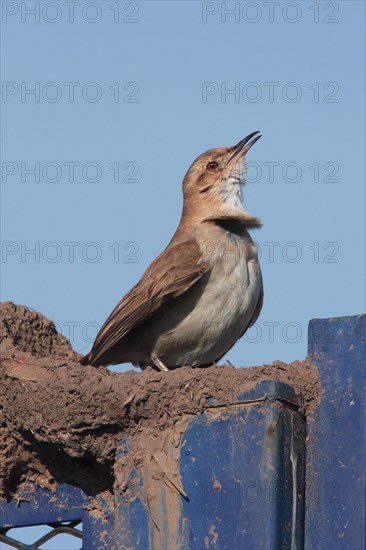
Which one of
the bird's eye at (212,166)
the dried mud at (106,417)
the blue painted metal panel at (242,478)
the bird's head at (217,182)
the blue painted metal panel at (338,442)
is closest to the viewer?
the blue painted metal panel at (338,442)

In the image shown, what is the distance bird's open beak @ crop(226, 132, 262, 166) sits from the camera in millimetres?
11227

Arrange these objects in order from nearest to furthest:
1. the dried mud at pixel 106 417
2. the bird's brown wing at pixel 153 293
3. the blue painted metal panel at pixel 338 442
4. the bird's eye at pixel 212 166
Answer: the blue painted metal panel at pixel 338 442 → the dried mud at pixel 106 417 → the bird's brown wing at pixel 153 293 → the bird's eye at pixel 212 166

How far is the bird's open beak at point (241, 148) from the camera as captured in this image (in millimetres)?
11227

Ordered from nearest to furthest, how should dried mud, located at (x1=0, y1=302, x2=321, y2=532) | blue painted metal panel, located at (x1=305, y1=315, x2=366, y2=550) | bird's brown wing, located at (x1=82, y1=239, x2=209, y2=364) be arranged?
blue painted metal panel, located at (x1=305, y1=315, x2=366, y2=550)
dried mud, located at (x1=0, y1=302, x2=321, y2=532)
bird's brown wing, located at (x1=82, y1=239, x2=209, y2=364)

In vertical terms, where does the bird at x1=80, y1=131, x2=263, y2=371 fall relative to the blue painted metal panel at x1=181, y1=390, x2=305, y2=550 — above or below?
above

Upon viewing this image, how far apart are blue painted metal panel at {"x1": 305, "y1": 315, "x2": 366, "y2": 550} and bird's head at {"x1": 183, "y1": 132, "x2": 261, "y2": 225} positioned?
3795 millimetres

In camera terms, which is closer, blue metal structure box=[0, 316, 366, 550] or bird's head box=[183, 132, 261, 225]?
blue metal structure box=[0, 316, 366, 550]

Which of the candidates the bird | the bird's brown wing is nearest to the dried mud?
the bird's brown wing

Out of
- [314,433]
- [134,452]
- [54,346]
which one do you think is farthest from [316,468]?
[54,346]

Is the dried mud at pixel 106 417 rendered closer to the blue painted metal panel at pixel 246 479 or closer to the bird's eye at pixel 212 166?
the blue painted metal panel at pixel 246 479

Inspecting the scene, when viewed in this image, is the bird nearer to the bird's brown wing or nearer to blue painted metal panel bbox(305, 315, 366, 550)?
the bird's brown wing

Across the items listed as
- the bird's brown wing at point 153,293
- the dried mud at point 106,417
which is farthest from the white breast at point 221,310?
the dried mud at point 106,417

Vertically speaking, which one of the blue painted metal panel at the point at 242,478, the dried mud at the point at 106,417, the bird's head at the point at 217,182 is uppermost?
the bird's head at the point at 217,182

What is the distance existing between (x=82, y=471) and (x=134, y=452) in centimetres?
60
